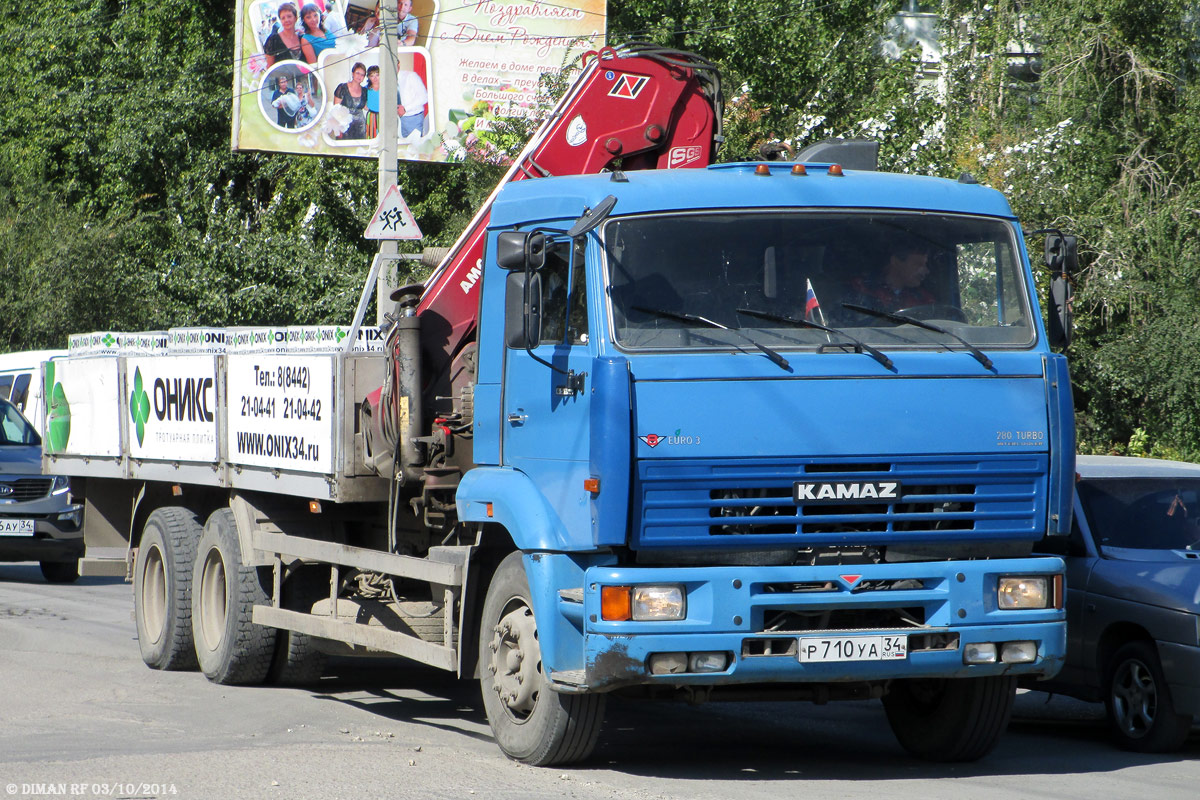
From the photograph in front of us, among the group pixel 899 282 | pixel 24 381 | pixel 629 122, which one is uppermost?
pixel 629 122

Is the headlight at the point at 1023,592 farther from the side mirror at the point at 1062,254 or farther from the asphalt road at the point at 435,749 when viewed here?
the side mirror at the point at 1062,254

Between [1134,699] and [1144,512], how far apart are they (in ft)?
3.87

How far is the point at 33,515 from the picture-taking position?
16.7 metres

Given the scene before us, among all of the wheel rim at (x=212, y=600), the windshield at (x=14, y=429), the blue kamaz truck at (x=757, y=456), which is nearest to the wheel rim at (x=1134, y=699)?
the blue kamaz truck at (x=757, y=456)

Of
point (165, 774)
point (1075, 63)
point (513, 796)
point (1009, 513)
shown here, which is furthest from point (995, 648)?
point (1075, 63)

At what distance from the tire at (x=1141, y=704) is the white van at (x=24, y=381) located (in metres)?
18.8

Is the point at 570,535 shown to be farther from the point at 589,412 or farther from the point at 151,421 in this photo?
the point at 151,421

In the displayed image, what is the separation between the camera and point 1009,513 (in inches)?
265

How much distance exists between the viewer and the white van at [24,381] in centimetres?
2356

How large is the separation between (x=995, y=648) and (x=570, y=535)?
196 cm

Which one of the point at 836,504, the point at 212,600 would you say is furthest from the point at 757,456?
the point at 212,600

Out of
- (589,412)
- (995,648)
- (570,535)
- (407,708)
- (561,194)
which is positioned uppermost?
→ (561,194)

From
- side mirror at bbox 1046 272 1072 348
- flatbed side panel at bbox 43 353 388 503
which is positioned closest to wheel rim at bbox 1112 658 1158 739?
side mirror at bbox 1046 272 1072 348

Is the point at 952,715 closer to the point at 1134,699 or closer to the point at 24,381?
the point at 1134,699
